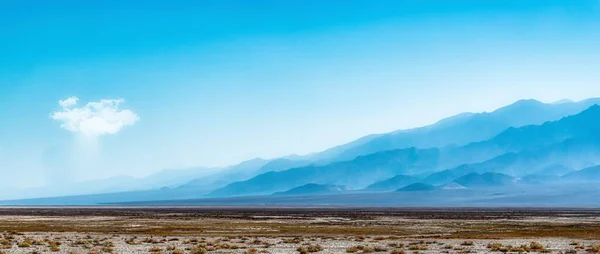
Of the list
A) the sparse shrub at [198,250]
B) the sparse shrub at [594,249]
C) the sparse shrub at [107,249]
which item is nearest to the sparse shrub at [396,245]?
the sparse shrub at [594,249]

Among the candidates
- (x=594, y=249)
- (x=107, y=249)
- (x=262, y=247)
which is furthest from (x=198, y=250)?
(x=594, y=249)

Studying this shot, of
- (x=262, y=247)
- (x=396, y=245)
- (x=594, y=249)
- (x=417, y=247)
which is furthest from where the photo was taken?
(x=396, y=245)

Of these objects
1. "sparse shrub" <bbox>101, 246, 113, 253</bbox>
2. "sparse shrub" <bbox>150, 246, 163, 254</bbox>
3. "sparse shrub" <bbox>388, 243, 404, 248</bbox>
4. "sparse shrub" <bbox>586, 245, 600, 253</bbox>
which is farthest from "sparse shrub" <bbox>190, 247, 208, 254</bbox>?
"sparse shrub" <bbox>586, 245, 600, 253</bbox>

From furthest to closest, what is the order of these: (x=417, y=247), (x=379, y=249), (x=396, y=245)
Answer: (x=396, y=245), (x=417, y=247), (x=379, y=249)

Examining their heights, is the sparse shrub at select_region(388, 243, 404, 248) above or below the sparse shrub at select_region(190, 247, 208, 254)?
above

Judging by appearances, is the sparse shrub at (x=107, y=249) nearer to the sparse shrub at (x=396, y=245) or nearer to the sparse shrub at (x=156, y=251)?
the sparse shrub at (x=156, y=251)

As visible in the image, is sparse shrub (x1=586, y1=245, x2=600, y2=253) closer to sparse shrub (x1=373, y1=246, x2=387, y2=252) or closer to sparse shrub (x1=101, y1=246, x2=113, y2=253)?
sparse shrub (x1=373, y1=246, x2=387, y2=252)

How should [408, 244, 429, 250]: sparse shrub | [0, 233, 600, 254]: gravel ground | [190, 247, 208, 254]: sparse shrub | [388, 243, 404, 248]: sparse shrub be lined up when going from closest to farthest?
[190, 247, 208, 254]: sparse shrub
[0, 233, 600, 254]: gravel ground
[408, 244, 429, 250]: sparse shrub
[388, 243, 404, 248]: sparse shrub

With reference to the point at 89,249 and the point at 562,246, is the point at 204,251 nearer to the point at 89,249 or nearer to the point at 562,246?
the point at 89,249

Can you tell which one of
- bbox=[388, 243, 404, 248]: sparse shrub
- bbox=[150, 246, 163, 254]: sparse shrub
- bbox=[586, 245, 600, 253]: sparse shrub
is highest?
bbox=[388, 243, 404, 248]: sparse shrub

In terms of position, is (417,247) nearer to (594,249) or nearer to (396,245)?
(396,245)

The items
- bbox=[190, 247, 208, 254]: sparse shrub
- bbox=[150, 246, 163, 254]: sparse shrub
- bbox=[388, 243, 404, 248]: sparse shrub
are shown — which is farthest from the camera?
bbox=[388, 243, 404, 248]: sparse shrub

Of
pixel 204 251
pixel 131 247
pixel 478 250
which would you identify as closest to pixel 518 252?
pixel 478 250

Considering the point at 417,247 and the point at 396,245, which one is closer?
the point at 417,247
